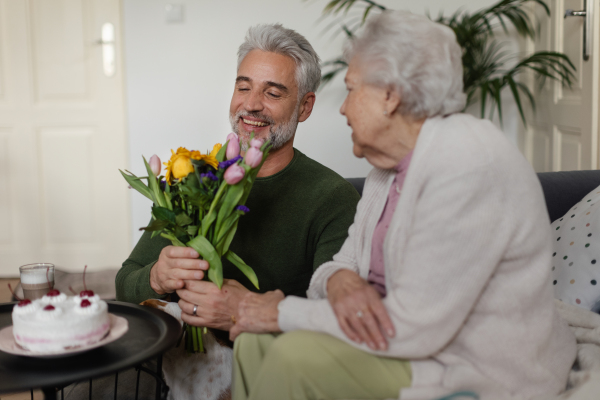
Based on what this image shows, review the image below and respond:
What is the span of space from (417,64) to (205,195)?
0.52m

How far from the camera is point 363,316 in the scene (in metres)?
1.00

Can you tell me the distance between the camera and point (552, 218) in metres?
1.93

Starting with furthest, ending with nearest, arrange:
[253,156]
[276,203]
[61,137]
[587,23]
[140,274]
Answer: [61,137], [587,23], [276,203], [140,274], [253,156]

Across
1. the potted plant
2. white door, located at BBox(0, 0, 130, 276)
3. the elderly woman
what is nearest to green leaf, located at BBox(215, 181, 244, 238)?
the elderly woman

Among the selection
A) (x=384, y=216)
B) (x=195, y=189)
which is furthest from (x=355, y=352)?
(x=195, y=189)

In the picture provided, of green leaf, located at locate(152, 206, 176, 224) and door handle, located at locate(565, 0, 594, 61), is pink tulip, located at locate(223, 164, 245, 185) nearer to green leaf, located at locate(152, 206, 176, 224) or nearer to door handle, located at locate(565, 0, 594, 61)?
green leaf, located at locate(152, 206, 176, 224)

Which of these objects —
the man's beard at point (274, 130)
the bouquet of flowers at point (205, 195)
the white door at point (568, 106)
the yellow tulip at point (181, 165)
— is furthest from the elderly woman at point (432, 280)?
the white door at point (568, 106)

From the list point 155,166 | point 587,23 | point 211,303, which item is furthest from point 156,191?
point 587,23

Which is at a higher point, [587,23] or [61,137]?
[587,23]

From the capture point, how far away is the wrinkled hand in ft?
3.72

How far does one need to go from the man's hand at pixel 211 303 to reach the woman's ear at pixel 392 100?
0.53m

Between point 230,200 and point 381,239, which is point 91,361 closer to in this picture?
point 230,200

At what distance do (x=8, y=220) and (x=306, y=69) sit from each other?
289cm

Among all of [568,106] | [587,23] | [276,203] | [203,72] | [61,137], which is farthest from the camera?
[61,137]
